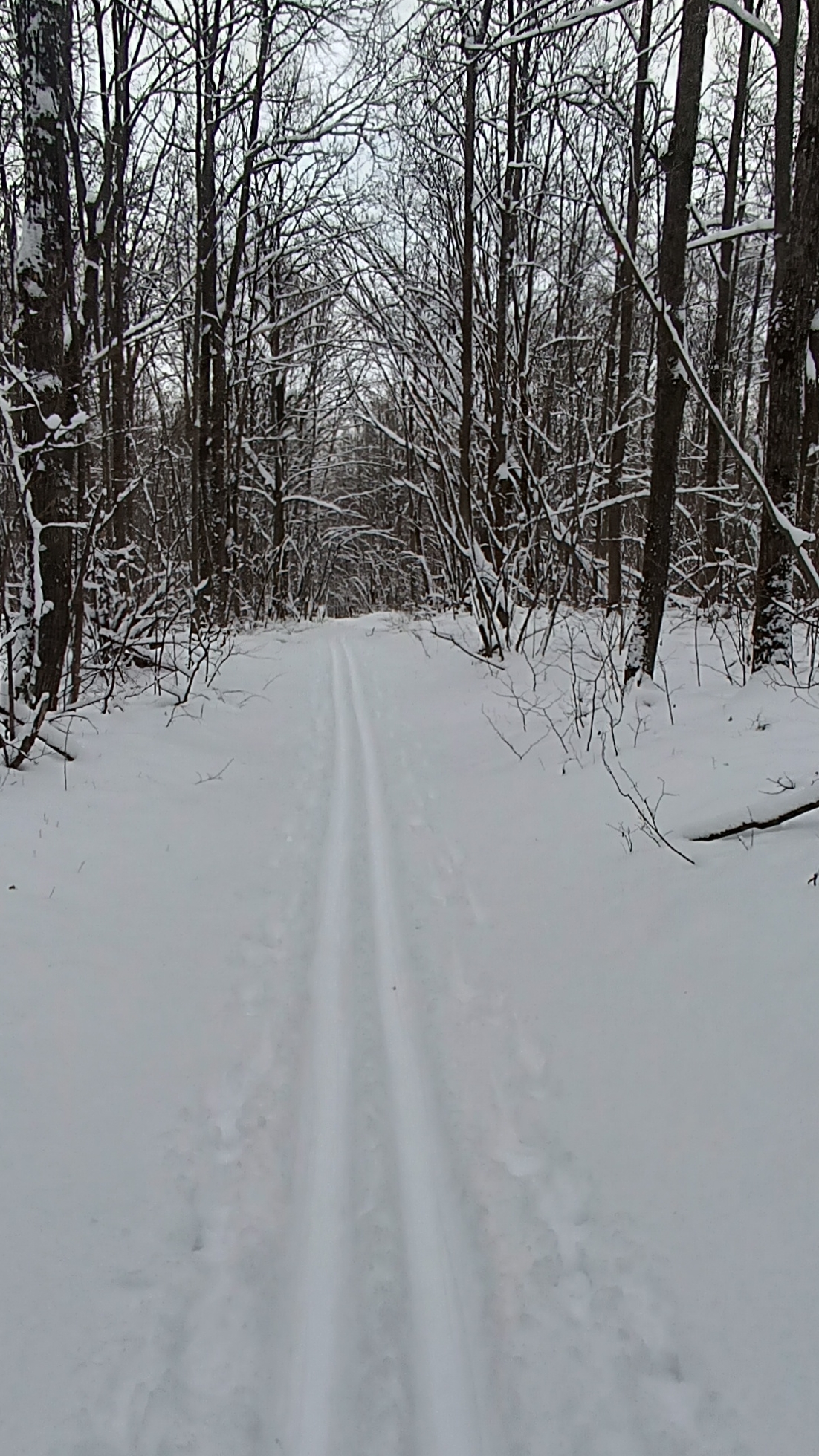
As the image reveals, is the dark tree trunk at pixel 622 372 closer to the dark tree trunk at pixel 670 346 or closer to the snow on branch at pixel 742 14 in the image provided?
the dark tree trunk at pixel 670 346

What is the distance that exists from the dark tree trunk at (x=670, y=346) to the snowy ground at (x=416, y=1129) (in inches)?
73.0

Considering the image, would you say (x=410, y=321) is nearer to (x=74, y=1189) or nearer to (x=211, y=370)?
(x=211, y=370)

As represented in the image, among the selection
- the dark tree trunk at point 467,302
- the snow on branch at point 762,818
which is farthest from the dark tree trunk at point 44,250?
the dark tree trunk at point 467,302

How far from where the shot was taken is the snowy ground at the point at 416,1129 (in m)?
1.85

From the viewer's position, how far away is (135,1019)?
125 inches

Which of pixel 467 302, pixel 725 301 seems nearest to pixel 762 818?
pixel 467 302

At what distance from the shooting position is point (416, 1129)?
270 cm

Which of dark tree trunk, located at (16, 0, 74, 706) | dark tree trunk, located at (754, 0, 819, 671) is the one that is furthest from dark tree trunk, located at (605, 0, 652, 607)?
dark tree trunk, located at (16, 0, 74, 706)

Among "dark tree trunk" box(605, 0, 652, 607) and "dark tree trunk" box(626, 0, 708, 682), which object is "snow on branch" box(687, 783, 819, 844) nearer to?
"dark tree trunk" box(626, 0, 708, 682)

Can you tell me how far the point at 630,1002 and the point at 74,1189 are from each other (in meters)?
2.20

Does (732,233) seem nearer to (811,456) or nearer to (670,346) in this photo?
(670,346)

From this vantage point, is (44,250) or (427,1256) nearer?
(427,1256)

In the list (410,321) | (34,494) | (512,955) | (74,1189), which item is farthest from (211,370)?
(74,1189)

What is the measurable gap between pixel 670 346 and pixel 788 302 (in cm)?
87
